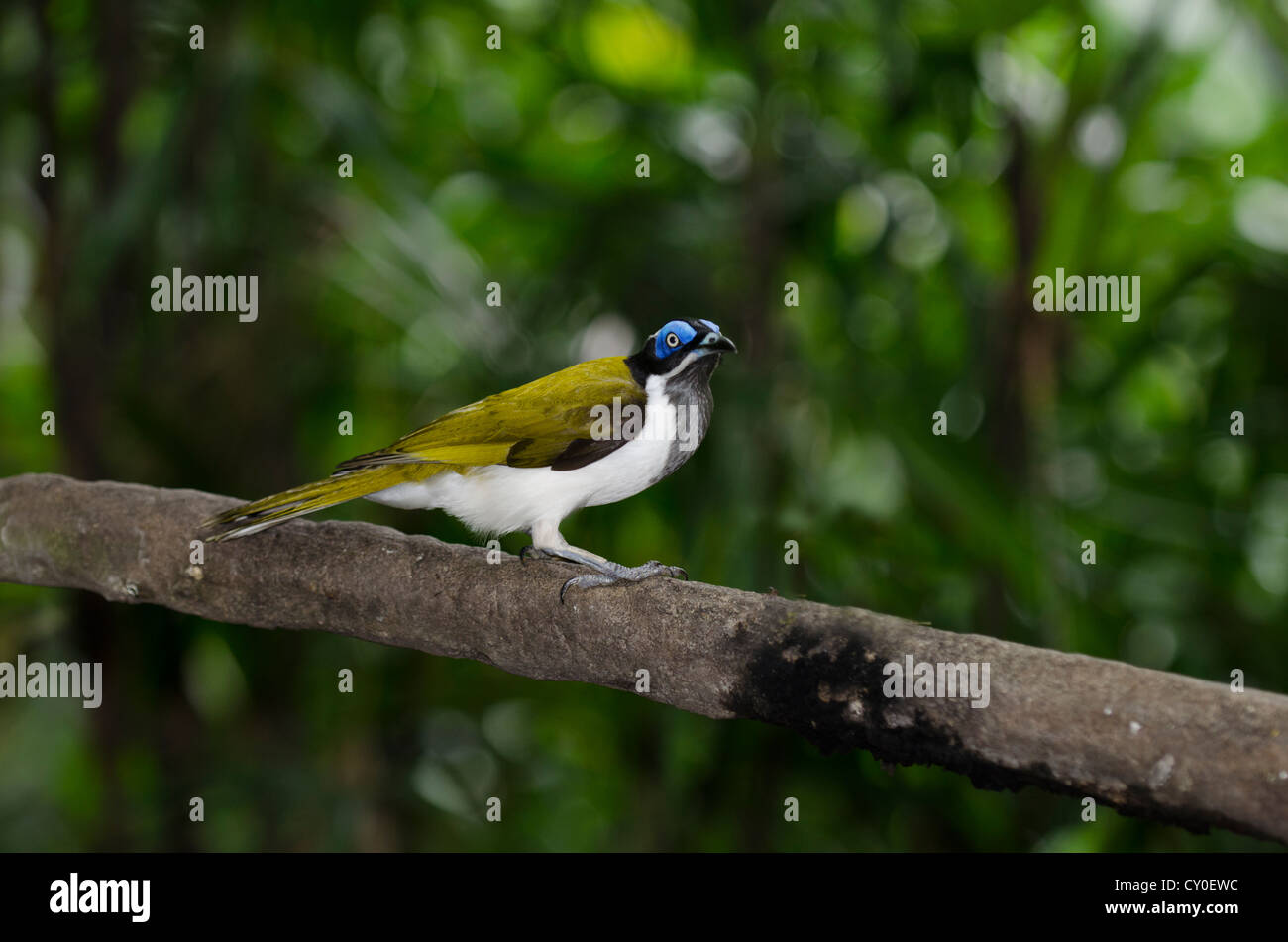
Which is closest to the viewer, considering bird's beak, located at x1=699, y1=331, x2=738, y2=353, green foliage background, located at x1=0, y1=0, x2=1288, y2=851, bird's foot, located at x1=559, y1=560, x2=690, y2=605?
bird's foot, located at x1=559, y1=560, x2=690, y2=605

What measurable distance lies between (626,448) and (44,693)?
2976mm

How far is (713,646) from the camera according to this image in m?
1.67

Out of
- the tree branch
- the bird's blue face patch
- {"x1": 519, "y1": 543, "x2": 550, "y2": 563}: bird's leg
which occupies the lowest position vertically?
the tree branch

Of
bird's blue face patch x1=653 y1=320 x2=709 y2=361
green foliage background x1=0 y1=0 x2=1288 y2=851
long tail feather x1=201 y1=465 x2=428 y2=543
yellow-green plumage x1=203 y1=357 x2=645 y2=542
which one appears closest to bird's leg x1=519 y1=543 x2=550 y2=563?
yellow-green plumage x1=203 y1=357 x2=645 y2=542

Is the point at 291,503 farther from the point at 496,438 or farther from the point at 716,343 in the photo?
the point at 716,343

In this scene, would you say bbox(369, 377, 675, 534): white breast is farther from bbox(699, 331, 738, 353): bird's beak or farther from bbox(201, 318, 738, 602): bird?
bbox(699, 331, 738, 353): bird's beak

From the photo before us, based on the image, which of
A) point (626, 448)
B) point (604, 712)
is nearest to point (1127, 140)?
point (626, 448)

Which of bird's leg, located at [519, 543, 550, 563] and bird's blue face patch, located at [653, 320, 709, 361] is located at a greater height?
bird's blue face patch, located at [653, 320, 709, 361]

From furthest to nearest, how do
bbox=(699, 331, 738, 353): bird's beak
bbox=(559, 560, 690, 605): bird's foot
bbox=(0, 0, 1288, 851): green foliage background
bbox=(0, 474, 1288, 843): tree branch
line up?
bbox=(0, 0, 1288, 851): green foliage background
bbox=(699, 331, 738, 353): bird's beak
bbox=(559, 560, 690, 605): bird's foot
bbox=(0, 474, 1288, 843): tree branch

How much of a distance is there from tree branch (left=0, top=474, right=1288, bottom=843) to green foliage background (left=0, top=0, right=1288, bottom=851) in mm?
847

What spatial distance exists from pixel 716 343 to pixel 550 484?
0.39 meters

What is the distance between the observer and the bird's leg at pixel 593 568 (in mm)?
1888

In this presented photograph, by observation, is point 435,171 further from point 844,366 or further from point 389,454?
point 389,454

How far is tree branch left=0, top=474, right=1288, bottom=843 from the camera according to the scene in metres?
1.33
